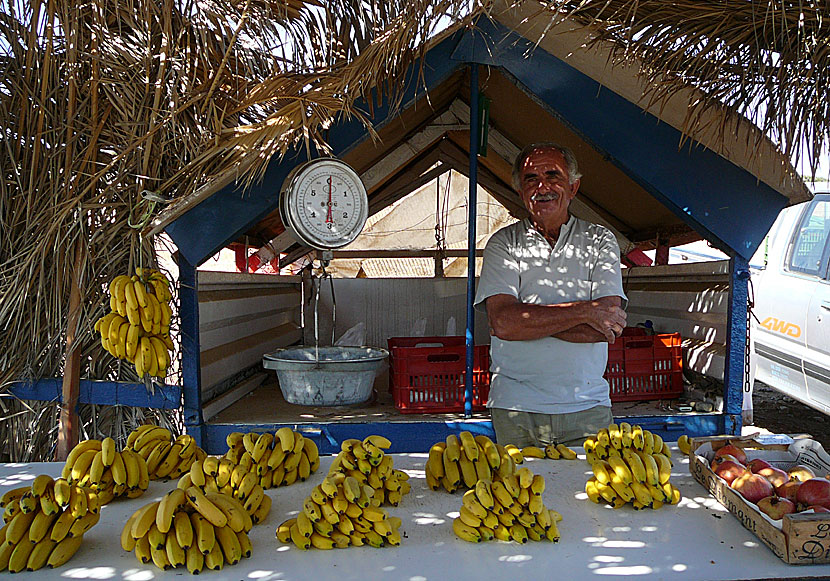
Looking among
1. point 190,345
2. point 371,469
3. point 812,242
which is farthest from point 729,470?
point 812,242

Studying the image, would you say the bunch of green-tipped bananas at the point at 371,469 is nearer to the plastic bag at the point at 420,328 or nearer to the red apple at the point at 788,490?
the red apple at the point at 788,490

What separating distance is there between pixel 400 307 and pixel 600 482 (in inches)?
154

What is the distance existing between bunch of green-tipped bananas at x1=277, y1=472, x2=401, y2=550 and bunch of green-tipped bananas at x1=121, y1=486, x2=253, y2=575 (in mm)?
124

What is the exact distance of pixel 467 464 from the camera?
1.86m

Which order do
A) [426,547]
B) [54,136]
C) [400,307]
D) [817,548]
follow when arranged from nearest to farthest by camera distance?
[817,548] → [426,547] → [54,136] → [400,307]

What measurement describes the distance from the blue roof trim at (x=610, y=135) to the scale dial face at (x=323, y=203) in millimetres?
239

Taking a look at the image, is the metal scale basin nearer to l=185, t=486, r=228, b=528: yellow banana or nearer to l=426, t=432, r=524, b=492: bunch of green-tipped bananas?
l=426, t=432, r=524, b=492: bunch of green-tipped bananas

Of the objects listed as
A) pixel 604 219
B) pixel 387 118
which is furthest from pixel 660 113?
→ pixel 604 219

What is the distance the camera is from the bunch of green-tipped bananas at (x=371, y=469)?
171 cm

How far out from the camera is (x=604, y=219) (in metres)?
5.25

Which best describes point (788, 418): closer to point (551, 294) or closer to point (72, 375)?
point (551, 294)

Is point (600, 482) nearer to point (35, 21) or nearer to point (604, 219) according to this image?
point (35, 21)

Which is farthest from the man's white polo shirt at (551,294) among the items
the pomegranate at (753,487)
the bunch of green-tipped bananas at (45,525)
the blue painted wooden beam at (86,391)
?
the blue painted wooden beam at (86,391)

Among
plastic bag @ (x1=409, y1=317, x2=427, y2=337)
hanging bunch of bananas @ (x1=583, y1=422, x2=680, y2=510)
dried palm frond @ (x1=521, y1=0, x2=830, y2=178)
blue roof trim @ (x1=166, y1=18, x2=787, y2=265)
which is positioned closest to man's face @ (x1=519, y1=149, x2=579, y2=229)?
blue roof trim @ (x1=166, y1=18, x2=787, y2=265)
